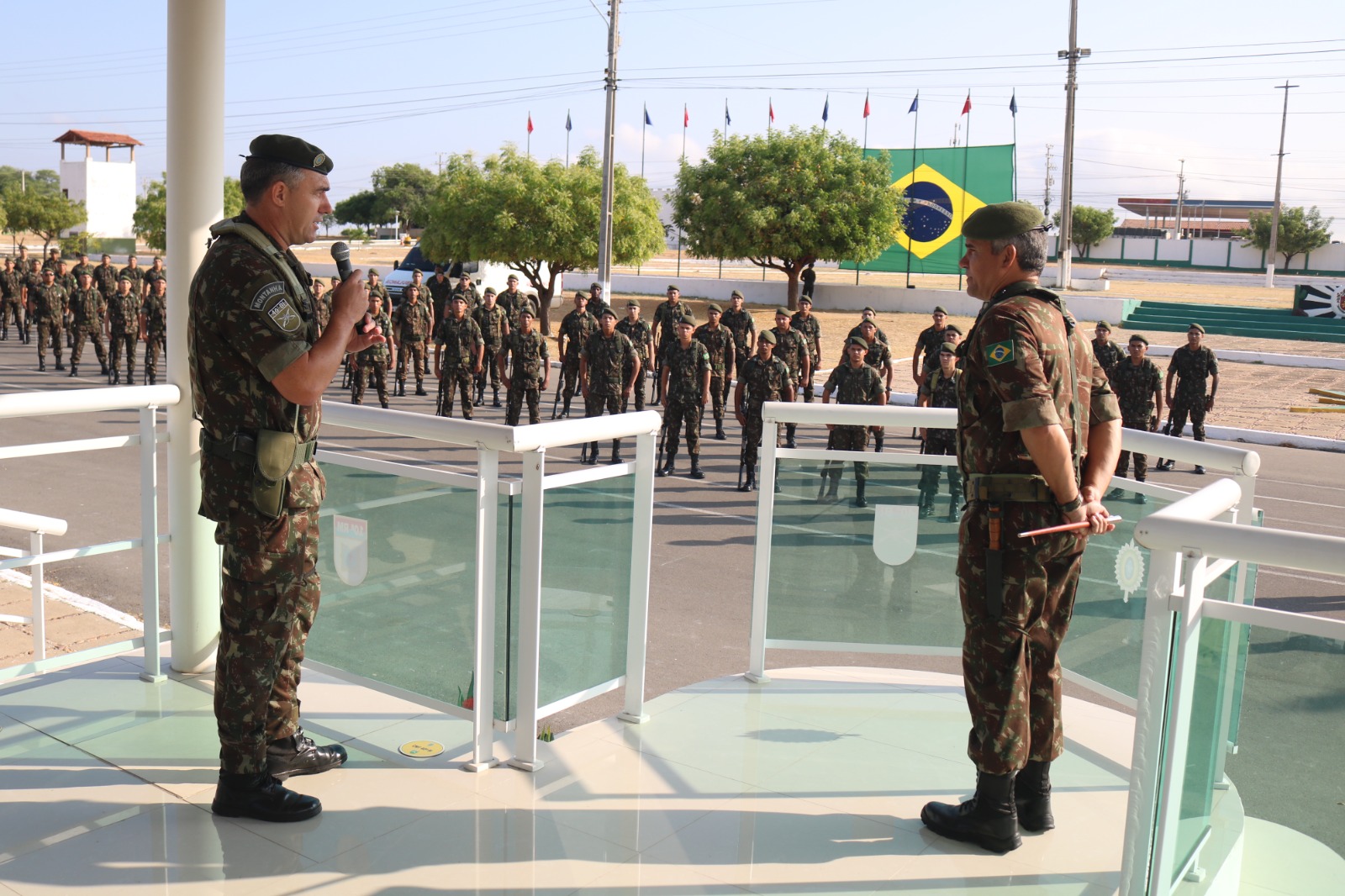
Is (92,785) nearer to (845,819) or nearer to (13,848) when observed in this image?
(13,848)

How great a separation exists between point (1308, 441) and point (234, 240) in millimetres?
17191

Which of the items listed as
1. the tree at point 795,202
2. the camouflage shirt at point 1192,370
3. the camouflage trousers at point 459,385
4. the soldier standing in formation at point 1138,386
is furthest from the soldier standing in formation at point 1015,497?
the tree at point 795,202

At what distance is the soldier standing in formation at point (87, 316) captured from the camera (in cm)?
1888

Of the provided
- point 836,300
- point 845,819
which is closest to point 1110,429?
point 845,819

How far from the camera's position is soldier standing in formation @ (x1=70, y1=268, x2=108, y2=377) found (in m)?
18.9

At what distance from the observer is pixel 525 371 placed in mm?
15023

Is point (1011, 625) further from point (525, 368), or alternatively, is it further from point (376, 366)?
point (376, 366)

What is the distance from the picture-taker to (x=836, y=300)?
3647cm

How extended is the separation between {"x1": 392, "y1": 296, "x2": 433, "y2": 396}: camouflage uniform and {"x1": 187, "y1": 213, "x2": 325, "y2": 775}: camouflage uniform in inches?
624

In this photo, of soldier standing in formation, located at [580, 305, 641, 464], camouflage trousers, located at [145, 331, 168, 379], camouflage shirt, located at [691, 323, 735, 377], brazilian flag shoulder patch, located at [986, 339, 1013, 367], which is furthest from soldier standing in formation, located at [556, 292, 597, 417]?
brazilian flag shoulder patch, located at [986, 339, 1013, 367]

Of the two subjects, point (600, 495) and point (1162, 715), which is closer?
point (1162, 715)

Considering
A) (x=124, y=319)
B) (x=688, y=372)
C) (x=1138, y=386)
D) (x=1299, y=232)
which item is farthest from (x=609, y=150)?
(x=1299, y=232)

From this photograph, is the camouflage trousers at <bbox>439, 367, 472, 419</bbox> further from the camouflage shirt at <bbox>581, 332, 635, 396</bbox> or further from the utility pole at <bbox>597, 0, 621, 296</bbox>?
the utility pole at <bbox>597, 0, 621, 296</bbox>

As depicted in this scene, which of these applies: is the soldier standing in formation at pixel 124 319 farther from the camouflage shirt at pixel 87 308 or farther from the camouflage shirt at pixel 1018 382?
the camouflage shirt at pixel 1018 382
